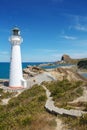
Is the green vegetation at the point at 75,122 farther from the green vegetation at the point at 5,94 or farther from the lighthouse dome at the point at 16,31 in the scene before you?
the lighthouse dome at the point at 16,31

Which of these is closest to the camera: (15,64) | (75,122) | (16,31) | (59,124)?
(75,122)

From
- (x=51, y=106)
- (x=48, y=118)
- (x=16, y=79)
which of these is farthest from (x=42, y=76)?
(x=48, y=118)

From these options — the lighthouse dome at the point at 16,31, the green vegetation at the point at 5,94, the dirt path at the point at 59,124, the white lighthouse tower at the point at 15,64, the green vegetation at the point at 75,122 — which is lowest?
the green vegetation at the point at 5,94

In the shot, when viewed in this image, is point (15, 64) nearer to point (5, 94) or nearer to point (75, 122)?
point (5, 94)

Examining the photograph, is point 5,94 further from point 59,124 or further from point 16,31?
point 59,124

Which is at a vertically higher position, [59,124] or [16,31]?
[16,31]

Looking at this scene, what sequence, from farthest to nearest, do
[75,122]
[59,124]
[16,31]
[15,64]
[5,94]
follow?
[16,31], [15,64], [5,94], [59,124], [75,122]

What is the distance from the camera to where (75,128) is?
1095 cm

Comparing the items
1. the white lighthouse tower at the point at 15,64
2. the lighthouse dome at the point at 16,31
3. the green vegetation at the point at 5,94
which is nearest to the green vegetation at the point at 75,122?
the green vegetation at the point at 5,94

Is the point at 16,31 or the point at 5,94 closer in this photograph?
the point at 5,94

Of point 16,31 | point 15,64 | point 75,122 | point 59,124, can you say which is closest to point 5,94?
point 15,64

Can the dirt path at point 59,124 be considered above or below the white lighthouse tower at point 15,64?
below

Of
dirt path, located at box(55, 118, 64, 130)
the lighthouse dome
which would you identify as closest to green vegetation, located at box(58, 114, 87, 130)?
dirt path, located at box(55, 118, 64, 130)

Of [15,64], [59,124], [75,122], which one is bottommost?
[59,124]
